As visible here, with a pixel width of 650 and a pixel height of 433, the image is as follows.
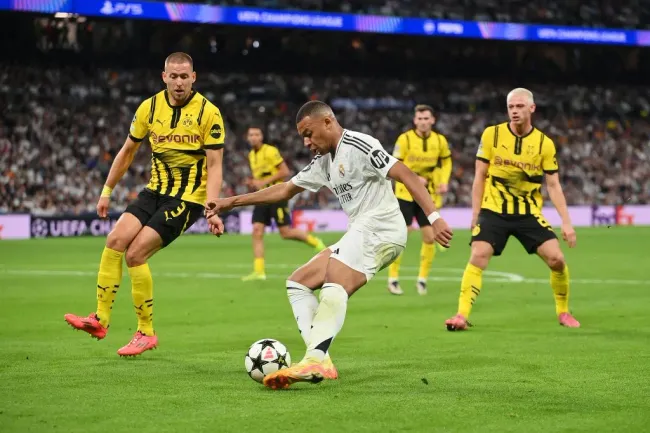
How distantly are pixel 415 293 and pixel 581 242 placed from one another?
1381cm

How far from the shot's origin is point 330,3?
3953 cm

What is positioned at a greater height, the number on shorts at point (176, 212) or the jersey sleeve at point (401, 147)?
the jersey sleeve at point (401, 147)

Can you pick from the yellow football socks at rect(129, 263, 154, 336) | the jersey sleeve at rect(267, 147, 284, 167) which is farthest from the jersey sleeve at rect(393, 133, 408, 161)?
the yellow football socks at rect(129, 263, 154, 336)

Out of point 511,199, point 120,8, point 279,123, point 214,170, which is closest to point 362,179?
point 214,170

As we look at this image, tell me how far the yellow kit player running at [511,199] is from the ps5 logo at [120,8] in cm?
2534

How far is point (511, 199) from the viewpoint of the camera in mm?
10797

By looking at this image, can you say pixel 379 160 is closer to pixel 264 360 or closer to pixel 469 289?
pixel 264 360

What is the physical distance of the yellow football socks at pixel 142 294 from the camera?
8.90 meters

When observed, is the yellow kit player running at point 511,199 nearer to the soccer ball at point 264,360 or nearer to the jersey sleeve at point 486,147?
the jersey sleeve at point 486,147

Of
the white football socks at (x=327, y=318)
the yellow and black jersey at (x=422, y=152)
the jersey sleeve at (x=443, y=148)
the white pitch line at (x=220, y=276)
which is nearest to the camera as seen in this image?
the white football socks at (x=327, y=318)

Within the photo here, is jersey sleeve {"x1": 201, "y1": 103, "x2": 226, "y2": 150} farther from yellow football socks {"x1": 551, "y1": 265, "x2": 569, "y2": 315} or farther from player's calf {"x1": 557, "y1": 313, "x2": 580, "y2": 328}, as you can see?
player's calf {"x1": 557, "y1": 313, "x2": 580, "y2": 328}

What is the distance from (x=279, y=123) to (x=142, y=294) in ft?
107

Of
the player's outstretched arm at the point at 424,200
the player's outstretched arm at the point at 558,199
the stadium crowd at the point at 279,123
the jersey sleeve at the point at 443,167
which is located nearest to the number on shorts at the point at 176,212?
the player's outstretched arm at the point at 424,200

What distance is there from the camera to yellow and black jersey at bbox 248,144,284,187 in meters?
18.2
